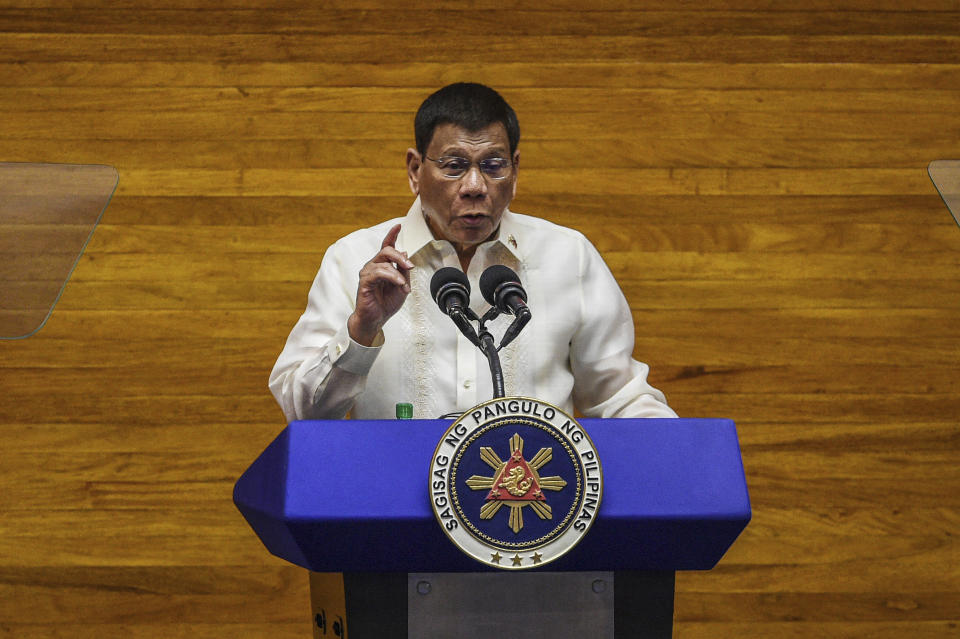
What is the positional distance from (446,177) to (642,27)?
4.17 feet

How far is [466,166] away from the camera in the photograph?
1.68 m

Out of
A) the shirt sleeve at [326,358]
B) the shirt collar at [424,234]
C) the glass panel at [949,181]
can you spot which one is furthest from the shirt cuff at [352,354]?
the glass panel at [949,181]

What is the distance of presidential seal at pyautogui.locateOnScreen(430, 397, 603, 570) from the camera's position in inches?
46.0

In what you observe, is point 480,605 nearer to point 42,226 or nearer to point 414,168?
point 414,168

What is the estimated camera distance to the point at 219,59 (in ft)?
9.01

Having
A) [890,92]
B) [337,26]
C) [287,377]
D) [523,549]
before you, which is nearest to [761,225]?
[890,92]

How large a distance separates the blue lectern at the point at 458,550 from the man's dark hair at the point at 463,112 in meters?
0.61

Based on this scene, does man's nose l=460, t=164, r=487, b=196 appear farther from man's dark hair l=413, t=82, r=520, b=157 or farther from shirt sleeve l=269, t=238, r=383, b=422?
shirt sleeve l=269, t=238, r=383, b=422

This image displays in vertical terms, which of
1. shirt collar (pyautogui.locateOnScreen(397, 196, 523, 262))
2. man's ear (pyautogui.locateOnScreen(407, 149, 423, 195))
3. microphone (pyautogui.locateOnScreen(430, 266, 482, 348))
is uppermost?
microphone (pyautogui.locateOnScreen(430, 266, 482, 348))

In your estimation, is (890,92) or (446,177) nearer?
(446,177)

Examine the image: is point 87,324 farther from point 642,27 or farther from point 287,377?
point 642,27

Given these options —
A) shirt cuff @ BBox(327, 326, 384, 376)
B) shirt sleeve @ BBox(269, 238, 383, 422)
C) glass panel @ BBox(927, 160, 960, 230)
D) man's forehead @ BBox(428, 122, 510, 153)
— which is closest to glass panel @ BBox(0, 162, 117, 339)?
shirt sleeve @ BBox(269, 238, 383, 422)

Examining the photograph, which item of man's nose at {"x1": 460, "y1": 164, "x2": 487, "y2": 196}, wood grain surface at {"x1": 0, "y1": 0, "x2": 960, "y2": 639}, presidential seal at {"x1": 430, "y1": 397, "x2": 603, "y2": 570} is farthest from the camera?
wood grain surface at {"x1": 0, "y1": 0, "x2": 960, "y2": 639}

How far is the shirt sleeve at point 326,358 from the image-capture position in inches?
58.1
